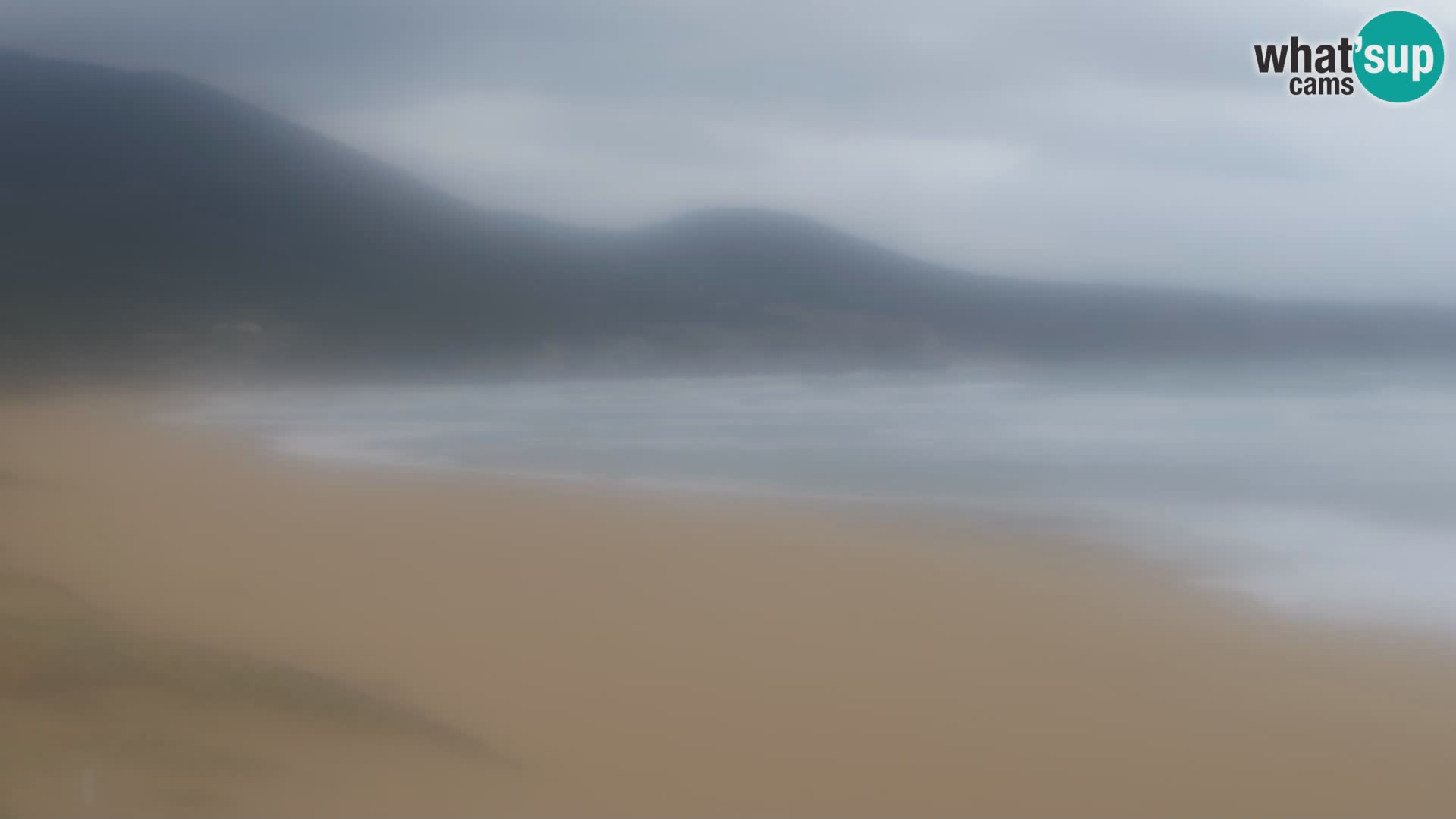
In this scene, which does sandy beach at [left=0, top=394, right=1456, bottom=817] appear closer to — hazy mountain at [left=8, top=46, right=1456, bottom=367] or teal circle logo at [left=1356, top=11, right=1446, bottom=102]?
hazy mountain at [left=8, top=46, right=1456, bottom=367]

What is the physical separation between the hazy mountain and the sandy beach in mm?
171

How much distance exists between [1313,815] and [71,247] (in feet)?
6.04

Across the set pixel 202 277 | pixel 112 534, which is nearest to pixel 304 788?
pixel 112 534

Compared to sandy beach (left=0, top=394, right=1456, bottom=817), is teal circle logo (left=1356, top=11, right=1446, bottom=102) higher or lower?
higher

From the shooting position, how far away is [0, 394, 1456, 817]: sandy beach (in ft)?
4.43

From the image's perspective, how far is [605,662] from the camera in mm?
1435

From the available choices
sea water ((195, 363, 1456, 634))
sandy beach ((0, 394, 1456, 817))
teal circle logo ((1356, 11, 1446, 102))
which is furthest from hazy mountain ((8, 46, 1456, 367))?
teal circle logo ((1356, 11, 1446, 102))

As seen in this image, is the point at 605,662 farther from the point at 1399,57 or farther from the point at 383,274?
the point at 1399,57

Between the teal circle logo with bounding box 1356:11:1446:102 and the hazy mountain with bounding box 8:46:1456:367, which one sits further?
the hazy mountain with bounding box 8:46:1456:367

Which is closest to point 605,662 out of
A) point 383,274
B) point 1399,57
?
point 383,274

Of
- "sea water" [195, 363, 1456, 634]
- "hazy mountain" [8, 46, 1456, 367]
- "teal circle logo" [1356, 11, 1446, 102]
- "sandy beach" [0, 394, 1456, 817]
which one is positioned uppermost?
"teal circle logo" [1356, 11, 1446, 102]

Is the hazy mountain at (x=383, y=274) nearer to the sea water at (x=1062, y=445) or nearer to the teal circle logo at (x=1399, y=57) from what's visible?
the sea water at (x=1062, y=445)

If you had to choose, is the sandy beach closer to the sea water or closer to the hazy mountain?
the sea water

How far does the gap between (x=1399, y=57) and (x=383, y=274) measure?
54.5 inches
